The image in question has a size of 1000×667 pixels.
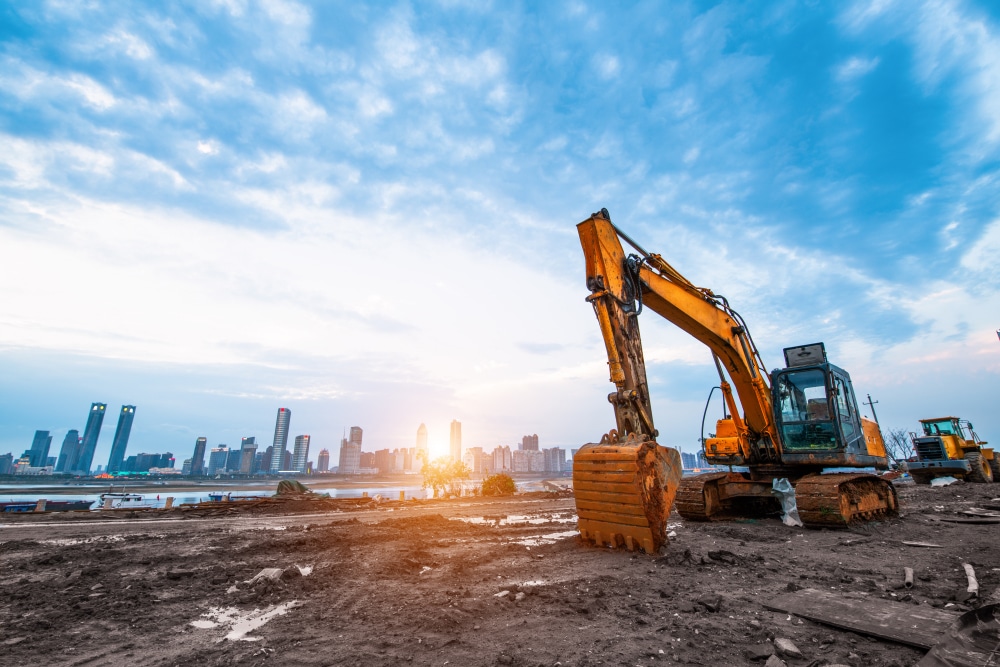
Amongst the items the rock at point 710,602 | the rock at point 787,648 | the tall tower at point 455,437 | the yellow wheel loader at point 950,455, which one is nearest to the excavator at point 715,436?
the rock at point 710,602

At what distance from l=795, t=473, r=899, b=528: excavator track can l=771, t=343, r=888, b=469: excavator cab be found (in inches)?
17.3

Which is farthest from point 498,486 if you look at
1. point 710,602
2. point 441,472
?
Answer: point 710,602

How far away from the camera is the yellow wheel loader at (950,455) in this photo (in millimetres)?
19938

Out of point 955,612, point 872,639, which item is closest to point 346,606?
point 872,639

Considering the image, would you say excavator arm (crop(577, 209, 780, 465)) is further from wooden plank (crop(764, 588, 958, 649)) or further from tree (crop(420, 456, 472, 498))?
tree (crop(420, 456, 472, 498))

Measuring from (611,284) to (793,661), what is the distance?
18.1 feet

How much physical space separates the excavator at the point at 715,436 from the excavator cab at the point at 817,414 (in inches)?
0.9

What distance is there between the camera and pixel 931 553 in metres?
6.66

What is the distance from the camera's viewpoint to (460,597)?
4.55 meters

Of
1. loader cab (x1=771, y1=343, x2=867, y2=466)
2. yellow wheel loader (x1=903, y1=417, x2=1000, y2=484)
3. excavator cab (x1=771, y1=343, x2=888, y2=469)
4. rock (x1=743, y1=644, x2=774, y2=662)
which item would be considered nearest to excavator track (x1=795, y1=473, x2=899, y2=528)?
excavator cab (x1=771, y1=343, x2=888, y2=469)

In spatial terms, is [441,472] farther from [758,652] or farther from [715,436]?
[758,652]

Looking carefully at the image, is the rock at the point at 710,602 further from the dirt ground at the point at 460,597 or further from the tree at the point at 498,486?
the tree at the point at 498,486

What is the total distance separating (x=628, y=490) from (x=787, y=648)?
2822 millimetres

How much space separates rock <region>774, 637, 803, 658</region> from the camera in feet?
10.2
